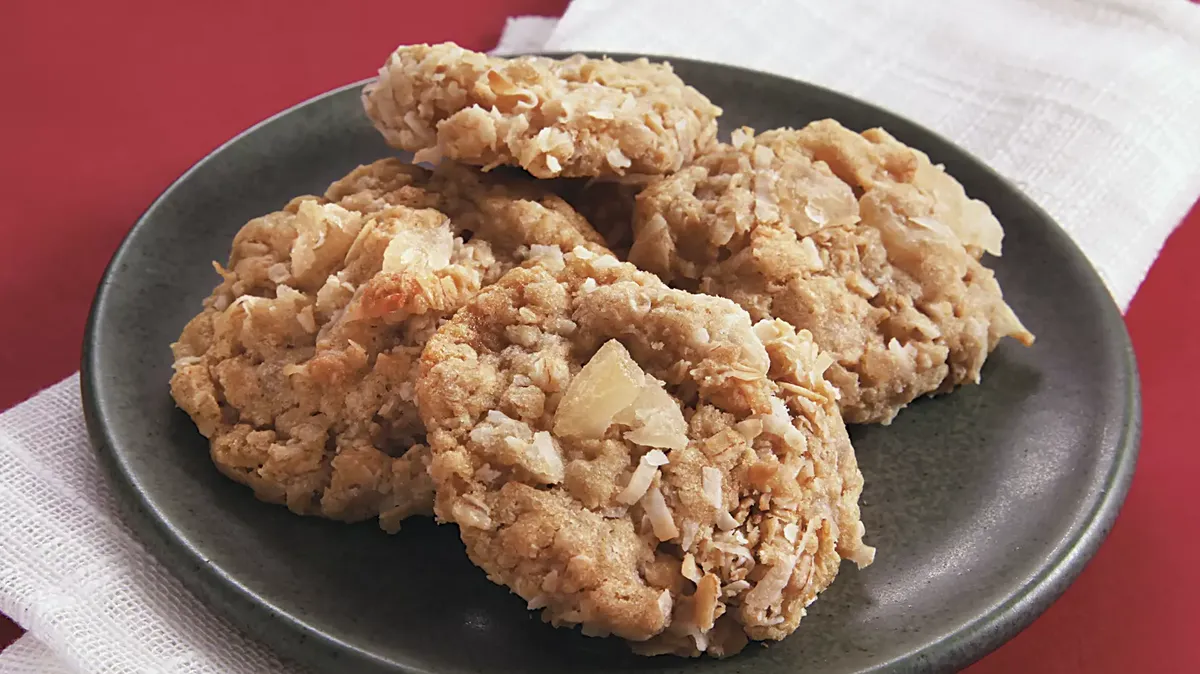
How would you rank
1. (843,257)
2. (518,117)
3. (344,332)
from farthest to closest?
(843,257) → (518,117) → (344,332)

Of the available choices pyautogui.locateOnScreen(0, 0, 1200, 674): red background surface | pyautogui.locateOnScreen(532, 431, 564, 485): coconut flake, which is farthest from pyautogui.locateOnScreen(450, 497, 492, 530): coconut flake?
pyautogui.locateOnScreen(0, 0, 1200, 674): red background surface

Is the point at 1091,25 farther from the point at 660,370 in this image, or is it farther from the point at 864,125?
the point at 660,370

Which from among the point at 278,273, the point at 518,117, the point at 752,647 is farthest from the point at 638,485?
the point at 278,273

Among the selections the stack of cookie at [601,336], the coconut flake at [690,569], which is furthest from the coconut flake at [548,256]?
the coconut flake at [690,569]

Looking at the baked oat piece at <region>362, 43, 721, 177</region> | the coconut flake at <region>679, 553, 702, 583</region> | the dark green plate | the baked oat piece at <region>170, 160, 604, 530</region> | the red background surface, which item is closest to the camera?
the coconut flake at <region>679, 553, 702, 583</region>

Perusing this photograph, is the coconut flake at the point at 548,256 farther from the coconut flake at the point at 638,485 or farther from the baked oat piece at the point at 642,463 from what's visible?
the coconut flake at the point at 638,485

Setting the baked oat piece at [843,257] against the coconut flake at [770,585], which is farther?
the baked oat piece at [843,257]

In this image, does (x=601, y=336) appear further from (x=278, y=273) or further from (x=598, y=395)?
(x=278, y=273)

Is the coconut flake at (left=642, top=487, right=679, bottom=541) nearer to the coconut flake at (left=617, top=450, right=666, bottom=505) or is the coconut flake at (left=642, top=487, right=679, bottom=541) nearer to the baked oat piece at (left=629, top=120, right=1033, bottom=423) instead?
the coconut flake at (left=617, top=450, right=666, bottom=505)
